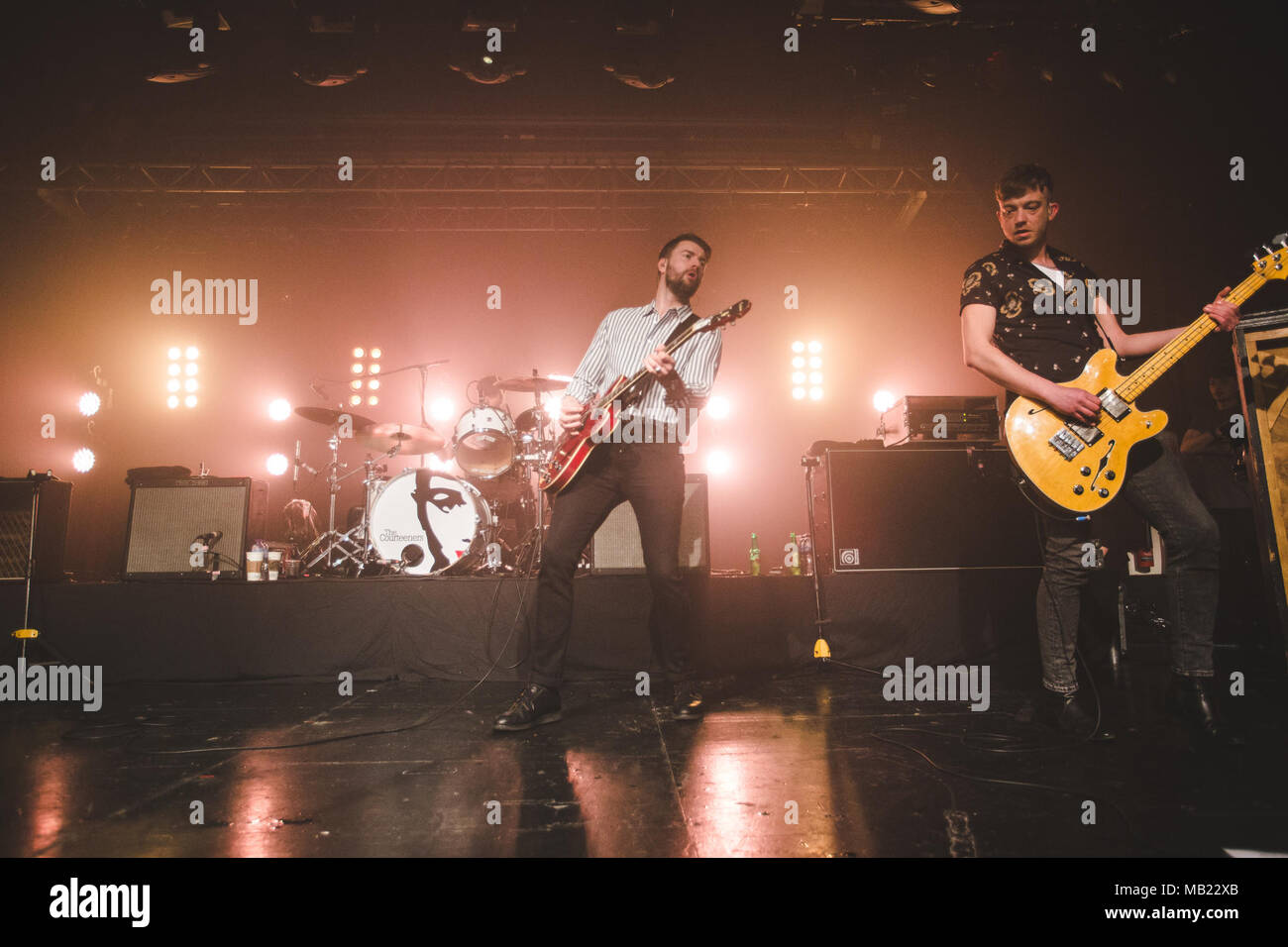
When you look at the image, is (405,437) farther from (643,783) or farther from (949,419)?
(643,783)

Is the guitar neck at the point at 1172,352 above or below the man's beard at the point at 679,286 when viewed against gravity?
below

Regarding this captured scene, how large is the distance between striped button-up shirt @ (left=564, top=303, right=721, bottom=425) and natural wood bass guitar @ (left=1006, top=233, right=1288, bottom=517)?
1.25 m

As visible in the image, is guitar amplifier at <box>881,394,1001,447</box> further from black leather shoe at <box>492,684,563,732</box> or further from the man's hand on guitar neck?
black leather shoe at <box>492,684,563,732</box>

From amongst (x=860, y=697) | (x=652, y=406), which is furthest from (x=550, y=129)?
(x=860, y=697)

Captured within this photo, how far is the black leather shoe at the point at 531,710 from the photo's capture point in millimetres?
2611

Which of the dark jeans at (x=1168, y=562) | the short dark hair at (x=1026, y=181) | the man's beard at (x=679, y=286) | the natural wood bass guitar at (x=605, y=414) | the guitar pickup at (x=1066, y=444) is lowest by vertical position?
the dark jeans at (x=1168, y=562)

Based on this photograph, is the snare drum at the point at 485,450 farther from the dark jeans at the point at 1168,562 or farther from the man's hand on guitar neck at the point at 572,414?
the dark jeans at the point at 1168,562

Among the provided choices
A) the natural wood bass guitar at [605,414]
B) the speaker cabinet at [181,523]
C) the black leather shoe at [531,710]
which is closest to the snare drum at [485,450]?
the speaker cabinet at [181,523]

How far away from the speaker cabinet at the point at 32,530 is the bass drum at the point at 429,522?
1881mm

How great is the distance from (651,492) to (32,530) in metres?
3.73

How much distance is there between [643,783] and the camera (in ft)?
6.55
